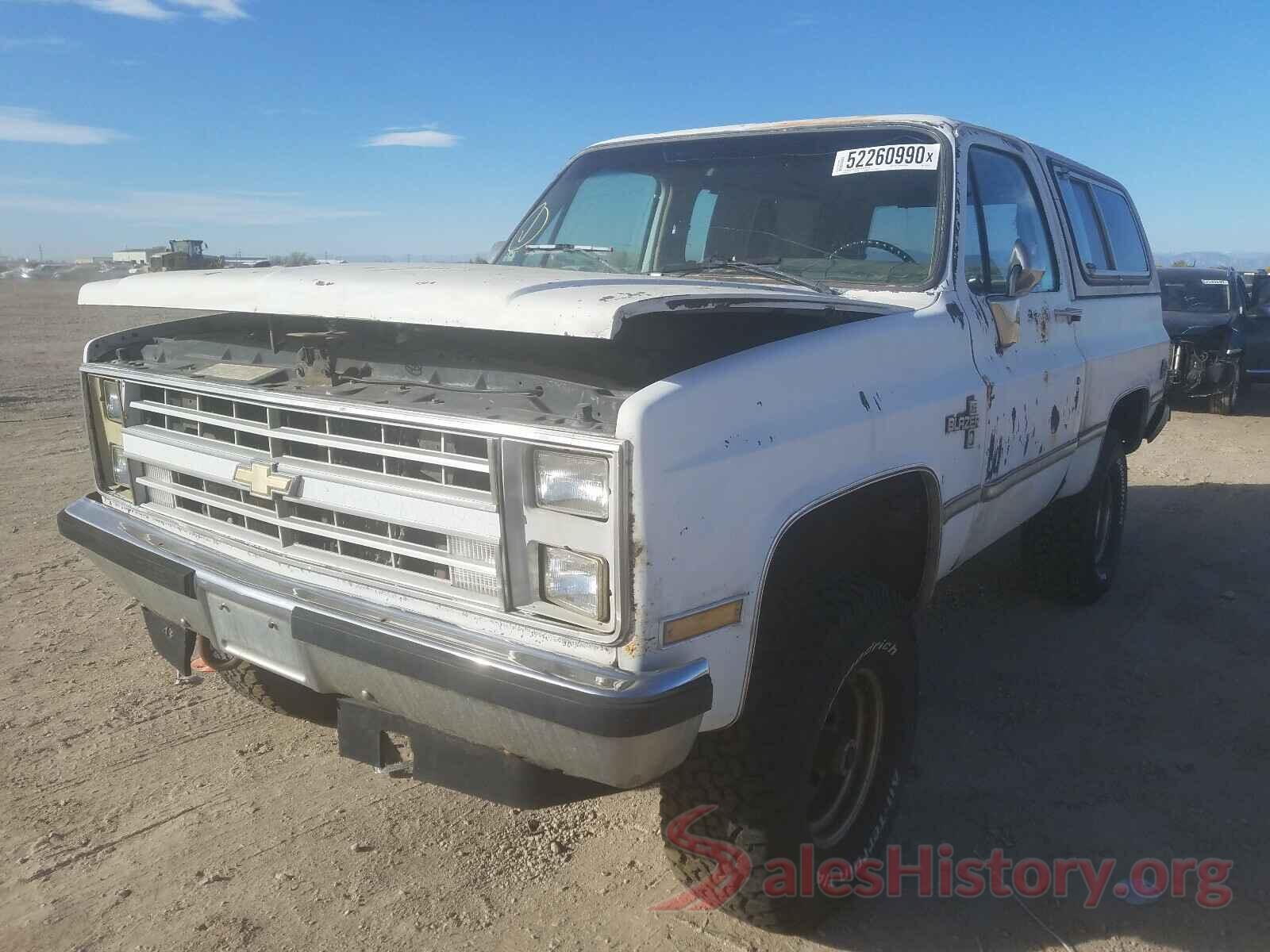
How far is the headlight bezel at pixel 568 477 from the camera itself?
1930mm

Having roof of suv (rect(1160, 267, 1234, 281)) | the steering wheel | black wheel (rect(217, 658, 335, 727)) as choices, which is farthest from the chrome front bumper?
roof of suv (rect(1160, 267, 1234, 281))

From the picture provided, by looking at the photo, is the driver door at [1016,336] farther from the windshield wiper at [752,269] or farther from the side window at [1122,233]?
the side window at [1122,233]

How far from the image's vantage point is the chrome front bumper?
1.88 m

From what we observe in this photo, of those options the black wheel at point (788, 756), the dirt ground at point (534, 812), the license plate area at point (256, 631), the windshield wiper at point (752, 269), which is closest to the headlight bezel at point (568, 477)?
the black wheel at point (788, 756)

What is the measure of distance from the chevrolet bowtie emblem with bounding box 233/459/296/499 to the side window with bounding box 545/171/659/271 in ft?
5.59

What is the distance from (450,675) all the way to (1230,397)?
39.9ft

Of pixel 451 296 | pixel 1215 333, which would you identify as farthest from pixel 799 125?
pixel 1215 333

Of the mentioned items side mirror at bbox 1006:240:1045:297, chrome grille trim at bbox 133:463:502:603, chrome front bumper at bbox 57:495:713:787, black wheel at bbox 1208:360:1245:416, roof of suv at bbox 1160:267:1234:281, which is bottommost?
black wheel at bbox 1208:360:1245:416

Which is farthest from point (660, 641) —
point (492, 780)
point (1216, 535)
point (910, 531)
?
point (1216, 535)

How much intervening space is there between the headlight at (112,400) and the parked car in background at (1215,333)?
11.0 meters

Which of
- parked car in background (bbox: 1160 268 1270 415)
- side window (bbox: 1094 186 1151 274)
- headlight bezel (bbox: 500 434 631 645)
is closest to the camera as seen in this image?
headlight bezel (bbox: 500 434 631 645)

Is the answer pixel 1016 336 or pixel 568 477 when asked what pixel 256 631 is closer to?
pixel 568 477

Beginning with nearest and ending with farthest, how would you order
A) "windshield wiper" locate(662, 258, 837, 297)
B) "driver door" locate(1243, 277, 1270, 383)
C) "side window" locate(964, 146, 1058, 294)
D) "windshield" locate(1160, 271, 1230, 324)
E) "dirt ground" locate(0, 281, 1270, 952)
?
"dirt ground" locate(0, 281, 1270, 952), "windshield wiper" locate(662, 258, 837, 297), "side window" locate(964, 146, 1058, 294), "windshield" locate(1160, 271, 1230, 324), "driver door" locate(1243, 277, 1270, 383)

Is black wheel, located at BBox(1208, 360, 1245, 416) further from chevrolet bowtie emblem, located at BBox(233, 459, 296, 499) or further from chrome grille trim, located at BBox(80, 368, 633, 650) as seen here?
chevrolet bowtie emblem, located at BBox(233, 459, 296, 499)
